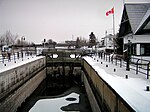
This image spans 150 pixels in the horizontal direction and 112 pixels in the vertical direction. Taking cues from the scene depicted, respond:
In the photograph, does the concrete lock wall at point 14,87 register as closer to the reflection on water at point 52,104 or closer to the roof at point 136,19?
the reflection on water at point 52,104

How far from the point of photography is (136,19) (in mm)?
22094

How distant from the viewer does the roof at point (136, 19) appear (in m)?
20.4

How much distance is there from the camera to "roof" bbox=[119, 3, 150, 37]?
67.0ft

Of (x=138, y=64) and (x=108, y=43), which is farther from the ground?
(x=108, y=43)

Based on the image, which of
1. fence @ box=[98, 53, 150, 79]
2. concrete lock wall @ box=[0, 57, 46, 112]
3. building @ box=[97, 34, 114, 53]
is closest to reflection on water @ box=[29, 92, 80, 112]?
concrete lock wall @ box=[0, 57, 46, 112]

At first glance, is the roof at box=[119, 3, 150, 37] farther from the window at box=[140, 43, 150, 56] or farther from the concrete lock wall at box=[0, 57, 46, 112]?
the concrete lock wall at box=[0, 57, 46, 112]

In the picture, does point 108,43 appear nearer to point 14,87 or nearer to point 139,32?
point 139,32

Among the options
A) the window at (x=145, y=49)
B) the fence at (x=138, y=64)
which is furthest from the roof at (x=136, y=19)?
the fence at (x=138, y=64)

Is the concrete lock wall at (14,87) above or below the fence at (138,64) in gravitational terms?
below

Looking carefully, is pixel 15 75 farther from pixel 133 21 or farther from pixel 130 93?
pixel 133 21

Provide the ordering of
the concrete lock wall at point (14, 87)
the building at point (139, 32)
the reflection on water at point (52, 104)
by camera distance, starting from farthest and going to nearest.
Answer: the building at point (139, 32), the reflection on water at point (52, 104), the concrete lock wall at point (14, 87)

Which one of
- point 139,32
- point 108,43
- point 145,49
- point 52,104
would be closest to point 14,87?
point 52,104

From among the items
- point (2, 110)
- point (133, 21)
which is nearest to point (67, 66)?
point (133, 21)

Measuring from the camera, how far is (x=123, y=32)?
26.6m
